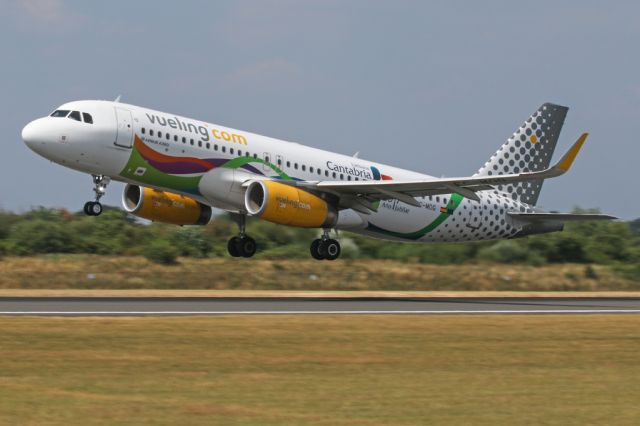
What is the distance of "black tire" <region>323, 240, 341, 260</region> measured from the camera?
4019cm

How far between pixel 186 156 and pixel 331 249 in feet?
24.6

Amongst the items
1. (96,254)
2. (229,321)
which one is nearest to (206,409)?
(229,321)

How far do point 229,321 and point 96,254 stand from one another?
3063cm

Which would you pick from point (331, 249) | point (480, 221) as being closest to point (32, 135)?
point (331, 249)

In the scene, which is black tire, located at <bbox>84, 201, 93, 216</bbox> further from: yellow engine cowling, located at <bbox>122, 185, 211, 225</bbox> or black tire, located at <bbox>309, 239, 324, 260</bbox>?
black tire, located at <bbox>309, 239, 324, 260</bbox>

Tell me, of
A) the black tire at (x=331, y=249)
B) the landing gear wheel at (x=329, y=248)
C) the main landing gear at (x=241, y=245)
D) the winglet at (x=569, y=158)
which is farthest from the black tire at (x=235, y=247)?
the winglet at (x=569, y=158)

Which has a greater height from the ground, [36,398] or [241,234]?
[241,234]

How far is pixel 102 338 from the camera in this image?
22391 millimetres

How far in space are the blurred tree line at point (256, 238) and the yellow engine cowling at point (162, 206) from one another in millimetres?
6759

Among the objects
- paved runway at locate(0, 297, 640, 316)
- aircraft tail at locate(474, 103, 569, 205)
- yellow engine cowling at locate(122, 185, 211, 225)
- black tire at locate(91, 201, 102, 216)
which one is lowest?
paved runway at locate(0, 297, 640, 316)

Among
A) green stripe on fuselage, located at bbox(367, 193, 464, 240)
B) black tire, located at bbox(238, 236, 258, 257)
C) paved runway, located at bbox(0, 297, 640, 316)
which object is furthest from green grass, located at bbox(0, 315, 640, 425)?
green stripe on fuselage, located at bbox(367, 193, 464, 240)

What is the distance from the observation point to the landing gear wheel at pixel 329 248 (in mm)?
40188

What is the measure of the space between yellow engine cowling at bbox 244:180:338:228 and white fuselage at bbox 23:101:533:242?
0.98 metres

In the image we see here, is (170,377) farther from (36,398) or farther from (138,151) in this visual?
(138,151)
